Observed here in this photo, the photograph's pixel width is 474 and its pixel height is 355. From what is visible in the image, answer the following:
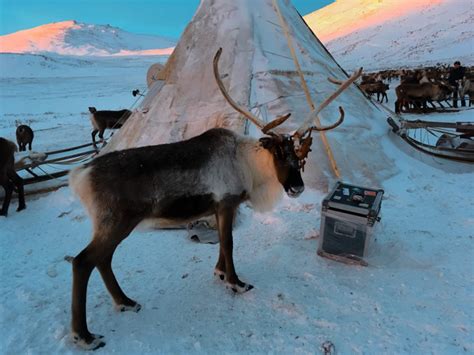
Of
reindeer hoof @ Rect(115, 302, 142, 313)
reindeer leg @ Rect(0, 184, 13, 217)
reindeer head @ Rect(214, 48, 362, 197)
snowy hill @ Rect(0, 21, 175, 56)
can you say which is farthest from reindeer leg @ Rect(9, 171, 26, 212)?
snowy hill @ Rect(0, 21, 175, 56)

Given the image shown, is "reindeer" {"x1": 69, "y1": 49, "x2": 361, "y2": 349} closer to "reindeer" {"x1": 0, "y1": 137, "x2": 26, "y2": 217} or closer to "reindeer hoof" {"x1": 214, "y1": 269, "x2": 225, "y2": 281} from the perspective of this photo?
"reindeer hoof" {"x1": 214, "y1": 269, "x2": 225, "y2": 281}

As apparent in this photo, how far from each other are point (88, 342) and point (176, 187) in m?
1.41

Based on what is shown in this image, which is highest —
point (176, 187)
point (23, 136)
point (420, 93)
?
point (420, 93)

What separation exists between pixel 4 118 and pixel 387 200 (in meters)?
19.1

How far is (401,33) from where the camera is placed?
53.8m

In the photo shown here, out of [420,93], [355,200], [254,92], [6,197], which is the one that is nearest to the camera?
[355,200]

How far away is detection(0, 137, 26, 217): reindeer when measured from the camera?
604 cm

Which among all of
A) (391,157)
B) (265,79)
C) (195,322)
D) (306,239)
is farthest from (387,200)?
(195,322)

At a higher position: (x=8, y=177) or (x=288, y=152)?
(x=288, y=152)

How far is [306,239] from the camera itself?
4555mm

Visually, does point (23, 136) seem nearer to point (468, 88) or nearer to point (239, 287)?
point (239, 287)

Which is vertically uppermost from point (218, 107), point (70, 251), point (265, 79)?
point (265, 79)

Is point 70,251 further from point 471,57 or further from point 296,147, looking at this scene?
point 471,57

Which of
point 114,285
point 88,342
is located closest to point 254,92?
point 114,285
